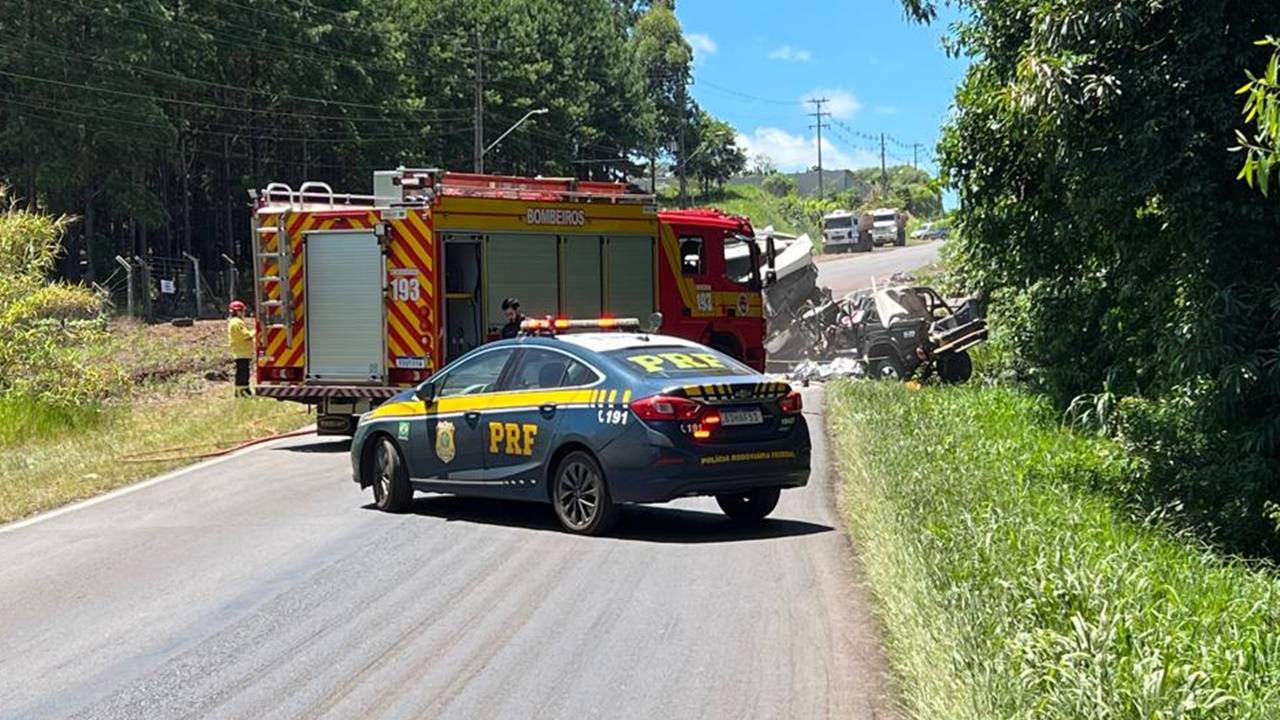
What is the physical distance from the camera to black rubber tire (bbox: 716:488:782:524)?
37.8 feet

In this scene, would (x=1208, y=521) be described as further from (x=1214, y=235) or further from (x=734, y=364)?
(x=734, y=364)

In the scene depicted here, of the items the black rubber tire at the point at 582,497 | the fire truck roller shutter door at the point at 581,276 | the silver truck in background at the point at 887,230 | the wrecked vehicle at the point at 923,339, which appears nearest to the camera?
the black rubber tire at the point at 582,497

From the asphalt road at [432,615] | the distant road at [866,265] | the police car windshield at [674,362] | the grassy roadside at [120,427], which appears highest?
the distant road at [866,265]

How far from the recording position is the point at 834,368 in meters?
29.7

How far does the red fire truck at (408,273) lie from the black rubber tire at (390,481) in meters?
4.46

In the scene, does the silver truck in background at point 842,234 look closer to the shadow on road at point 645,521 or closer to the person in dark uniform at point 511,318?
the person in dark uniform at point 511,318

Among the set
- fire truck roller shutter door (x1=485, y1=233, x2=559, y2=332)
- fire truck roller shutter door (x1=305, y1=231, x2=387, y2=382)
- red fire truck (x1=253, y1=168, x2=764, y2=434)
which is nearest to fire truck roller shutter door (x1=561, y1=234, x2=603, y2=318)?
red fire truck (x1=253, y1=168, x2=764, y2=434)

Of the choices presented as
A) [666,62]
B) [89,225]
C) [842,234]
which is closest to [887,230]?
[842,234]

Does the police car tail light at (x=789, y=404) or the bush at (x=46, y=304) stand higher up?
the bush at (x=46, y=304)

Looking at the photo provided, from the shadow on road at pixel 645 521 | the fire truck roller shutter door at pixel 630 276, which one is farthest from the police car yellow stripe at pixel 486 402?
the fire truck roller shutter door at pixel 630 276

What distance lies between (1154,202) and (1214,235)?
1.12 m

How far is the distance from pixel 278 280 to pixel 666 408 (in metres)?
9.09

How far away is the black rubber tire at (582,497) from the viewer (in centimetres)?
1078

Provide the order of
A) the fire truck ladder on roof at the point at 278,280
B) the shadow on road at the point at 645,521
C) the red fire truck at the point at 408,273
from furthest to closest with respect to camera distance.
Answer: the fire truck ladder on roof at the point at 278,280 → the red fire truck at the point at 408,273 → the shadow on road at the point at 645,521
